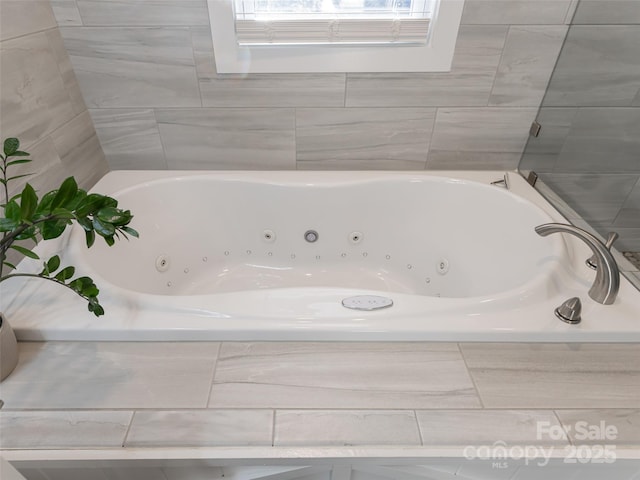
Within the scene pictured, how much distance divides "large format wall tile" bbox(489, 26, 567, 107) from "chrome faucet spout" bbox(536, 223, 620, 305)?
2.33ft

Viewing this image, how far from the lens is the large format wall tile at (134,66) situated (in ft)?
4.11

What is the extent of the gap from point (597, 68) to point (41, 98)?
1931 millimetres

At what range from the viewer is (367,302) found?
90 centimetres

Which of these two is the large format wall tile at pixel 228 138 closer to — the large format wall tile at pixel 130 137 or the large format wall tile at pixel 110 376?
the large format wall tile at pixel 130 137

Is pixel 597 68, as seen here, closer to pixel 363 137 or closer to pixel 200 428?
pixel 363 137

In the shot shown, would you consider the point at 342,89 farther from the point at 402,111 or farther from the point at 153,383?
the point at 153,383

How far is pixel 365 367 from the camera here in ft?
2.72

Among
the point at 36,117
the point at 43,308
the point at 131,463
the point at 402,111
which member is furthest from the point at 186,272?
the point at 402,111

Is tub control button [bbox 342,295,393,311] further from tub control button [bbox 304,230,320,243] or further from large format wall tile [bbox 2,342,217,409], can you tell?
tub control button [bbox 304,230,320,243]

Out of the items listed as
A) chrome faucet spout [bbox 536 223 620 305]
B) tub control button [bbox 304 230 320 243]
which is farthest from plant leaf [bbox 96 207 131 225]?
chrome faucet spout [bbox 536 223 620 305]

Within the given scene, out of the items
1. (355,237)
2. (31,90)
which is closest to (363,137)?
(355,237)

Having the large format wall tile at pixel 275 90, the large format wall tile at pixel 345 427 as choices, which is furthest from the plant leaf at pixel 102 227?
the large format wall tile at pixel 275 90

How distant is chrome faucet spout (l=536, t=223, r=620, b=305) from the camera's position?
875 mm

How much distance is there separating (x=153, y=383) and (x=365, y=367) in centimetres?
49
